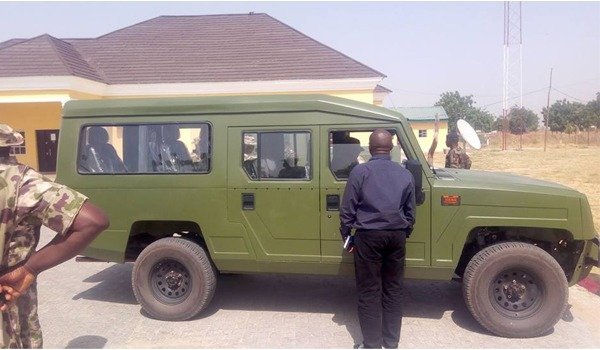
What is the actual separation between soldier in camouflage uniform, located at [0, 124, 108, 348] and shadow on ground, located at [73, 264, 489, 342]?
284 centimetres

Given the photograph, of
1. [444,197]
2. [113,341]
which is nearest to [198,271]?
[113,341]

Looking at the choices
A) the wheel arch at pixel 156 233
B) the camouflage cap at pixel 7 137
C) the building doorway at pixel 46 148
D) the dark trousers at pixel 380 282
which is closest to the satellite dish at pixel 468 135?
the dark trousers at pixel 380 282

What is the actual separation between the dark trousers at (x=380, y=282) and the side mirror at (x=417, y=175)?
1.76 ft

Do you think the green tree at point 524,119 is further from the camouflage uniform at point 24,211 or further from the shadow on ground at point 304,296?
the camouflage uniform at point 24,211

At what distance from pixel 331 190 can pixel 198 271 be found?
1545 millimetres

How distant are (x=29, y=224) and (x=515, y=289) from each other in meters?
3.94

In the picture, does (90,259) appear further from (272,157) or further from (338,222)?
(338,222)

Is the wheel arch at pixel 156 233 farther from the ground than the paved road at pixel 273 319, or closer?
farther from the ground

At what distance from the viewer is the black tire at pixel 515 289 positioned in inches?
169

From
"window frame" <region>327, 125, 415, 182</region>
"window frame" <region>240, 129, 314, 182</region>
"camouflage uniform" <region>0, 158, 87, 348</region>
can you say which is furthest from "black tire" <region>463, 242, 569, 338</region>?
"camouflage uniform" <region>0, 158, 87, 348</region>

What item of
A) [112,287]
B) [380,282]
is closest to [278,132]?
[380,282]

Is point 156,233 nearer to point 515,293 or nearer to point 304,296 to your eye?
point 304,296

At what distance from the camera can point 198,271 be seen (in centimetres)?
480

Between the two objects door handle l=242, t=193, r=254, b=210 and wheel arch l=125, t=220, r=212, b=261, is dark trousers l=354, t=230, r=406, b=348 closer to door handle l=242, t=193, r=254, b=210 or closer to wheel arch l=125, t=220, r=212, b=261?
door handle l=242, t=193, r=254, b=210
